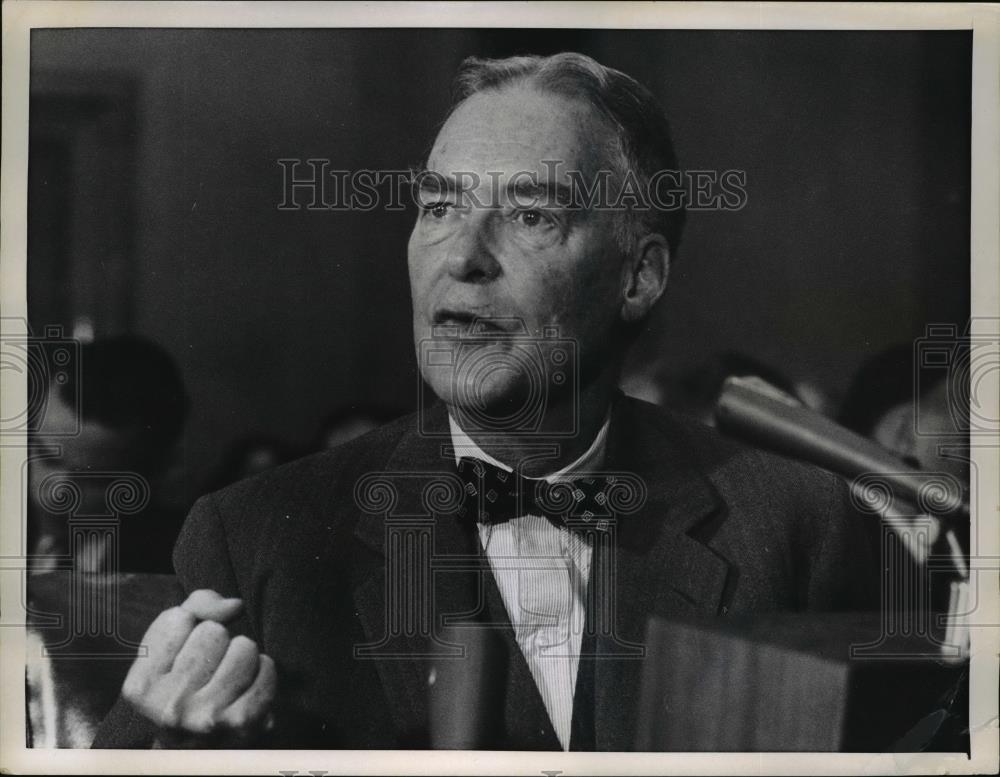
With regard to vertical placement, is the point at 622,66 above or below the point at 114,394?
above

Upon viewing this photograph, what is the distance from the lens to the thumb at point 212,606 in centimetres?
238

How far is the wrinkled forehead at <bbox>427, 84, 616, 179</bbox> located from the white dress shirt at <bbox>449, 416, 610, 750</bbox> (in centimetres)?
84

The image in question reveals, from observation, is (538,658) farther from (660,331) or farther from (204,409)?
(204,409)

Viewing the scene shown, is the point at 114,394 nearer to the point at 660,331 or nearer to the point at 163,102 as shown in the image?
the point at 163,102

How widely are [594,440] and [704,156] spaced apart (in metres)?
0.74

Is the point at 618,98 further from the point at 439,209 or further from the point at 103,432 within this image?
the point at 103,432

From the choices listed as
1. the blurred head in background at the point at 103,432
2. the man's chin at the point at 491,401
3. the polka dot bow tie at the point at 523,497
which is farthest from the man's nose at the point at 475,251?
the blurred head in background at the point at 103,432

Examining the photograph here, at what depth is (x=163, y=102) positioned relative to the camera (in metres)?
2.43

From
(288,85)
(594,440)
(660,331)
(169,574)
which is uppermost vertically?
(288,85)

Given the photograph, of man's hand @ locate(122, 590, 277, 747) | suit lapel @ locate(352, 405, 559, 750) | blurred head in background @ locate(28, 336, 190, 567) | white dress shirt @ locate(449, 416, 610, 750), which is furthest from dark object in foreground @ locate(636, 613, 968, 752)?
blurred head in background @ locate(28, 336, 190, 567)

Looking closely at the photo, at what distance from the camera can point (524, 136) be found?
235 cm

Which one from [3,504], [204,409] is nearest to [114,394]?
[204,409]

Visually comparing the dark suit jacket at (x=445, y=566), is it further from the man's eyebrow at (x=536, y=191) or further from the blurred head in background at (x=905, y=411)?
the man's eyebrow at (x=536, y=191)

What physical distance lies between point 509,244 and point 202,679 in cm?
126
